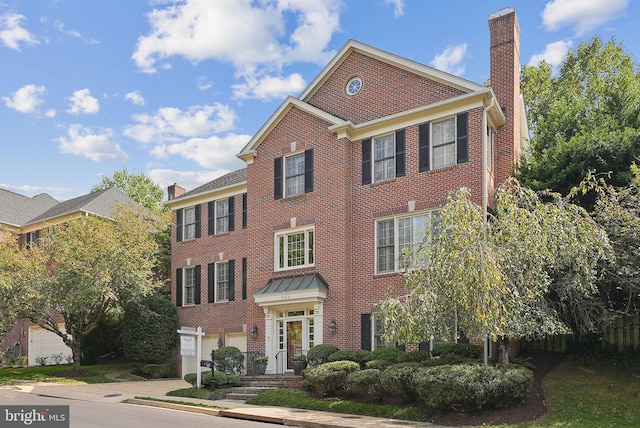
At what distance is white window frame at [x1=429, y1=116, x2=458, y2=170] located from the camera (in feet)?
62.2

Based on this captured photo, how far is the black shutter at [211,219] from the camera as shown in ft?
90.9

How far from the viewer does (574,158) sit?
17859 mm

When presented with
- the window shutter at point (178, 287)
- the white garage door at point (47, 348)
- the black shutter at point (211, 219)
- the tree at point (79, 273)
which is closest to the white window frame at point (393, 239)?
the black shutter at point (211, 219)

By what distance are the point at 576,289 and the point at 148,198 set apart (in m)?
43.5

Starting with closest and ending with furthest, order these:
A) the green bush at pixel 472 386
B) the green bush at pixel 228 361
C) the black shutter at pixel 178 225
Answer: the green bush at pixel 472 386, the green bush at pixel 228 361, the black shutter at pixel 178 225

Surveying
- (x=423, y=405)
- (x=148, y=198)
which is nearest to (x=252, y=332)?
(x=423, y=405)

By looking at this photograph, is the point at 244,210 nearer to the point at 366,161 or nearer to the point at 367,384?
the point at 366,161

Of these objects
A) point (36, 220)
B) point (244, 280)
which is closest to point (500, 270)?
point (244, 280)

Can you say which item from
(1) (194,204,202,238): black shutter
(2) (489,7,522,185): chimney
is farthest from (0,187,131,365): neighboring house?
(2) (489,7,522,185): chimney

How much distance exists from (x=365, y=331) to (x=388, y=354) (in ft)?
7.54

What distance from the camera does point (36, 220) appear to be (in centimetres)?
3650

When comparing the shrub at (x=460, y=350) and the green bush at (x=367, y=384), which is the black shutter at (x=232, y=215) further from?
the shrub at (x=460, y=350)

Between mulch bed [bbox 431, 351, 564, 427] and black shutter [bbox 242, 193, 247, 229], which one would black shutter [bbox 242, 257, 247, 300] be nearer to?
black shutter [bbox 242, 193, 247, 229]

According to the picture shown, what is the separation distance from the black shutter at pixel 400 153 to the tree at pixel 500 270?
5164 millimetres
